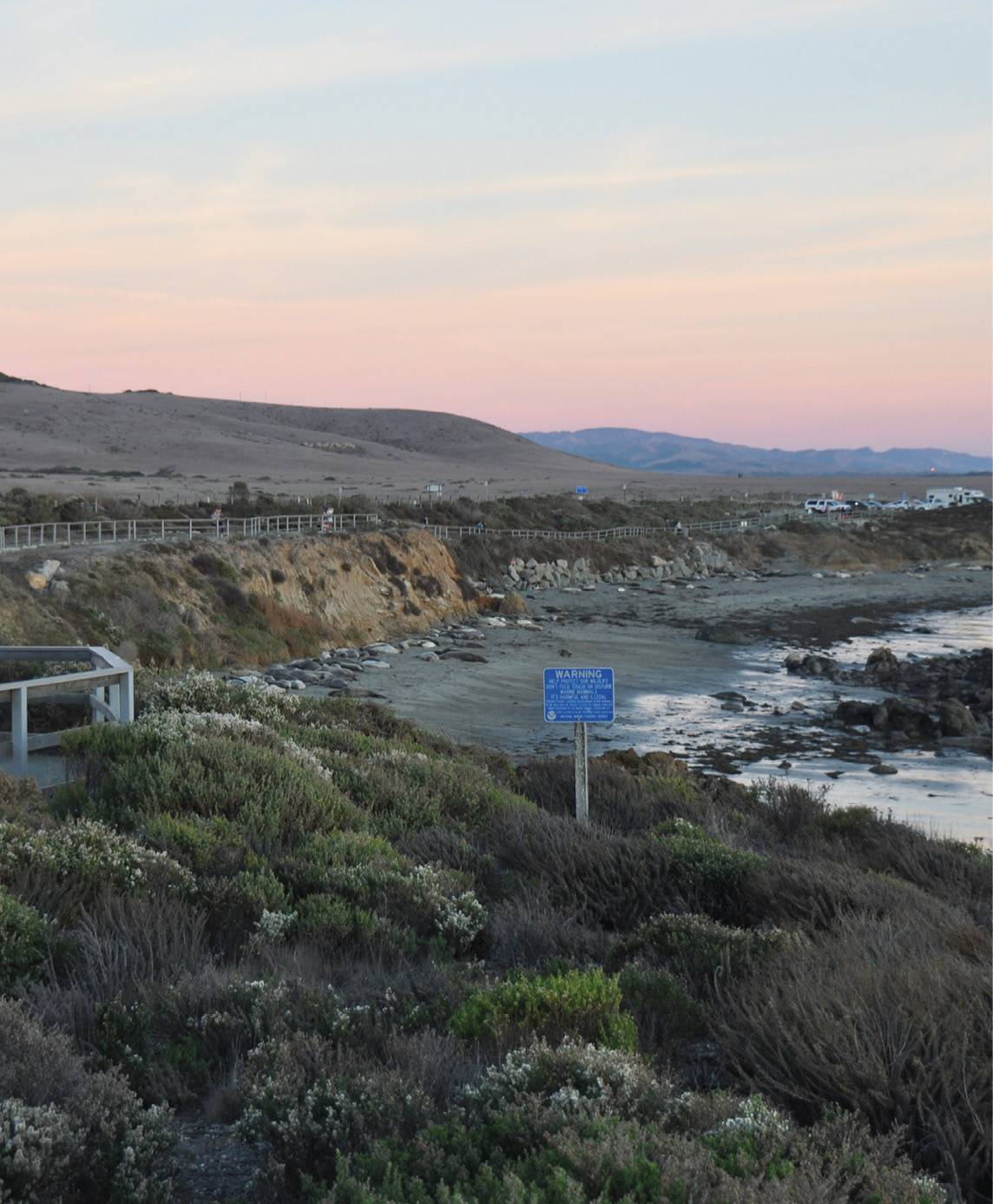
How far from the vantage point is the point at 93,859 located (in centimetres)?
609

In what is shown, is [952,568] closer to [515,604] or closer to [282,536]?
[515,604]

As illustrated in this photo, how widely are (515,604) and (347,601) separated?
8725 mm

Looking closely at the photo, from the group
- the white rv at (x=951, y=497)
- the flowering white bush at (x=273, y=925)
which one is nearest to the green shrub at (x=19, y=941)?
the flowering white bush at (x=273, y=925)

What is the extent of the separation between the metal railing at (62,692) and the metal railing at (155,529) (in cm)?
1902

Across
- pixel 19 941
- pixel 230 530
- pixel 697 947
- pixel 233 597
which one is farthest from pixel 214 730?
pixel 230 530

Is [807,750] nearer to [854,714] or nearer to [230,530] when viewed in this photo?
[854,714]

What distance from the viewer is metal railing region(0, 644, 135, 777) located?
8758 mm

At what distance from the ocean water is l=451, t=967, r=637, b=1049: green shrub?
987cm

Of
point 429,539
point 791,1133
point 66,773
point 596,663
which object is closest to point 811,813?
point 66,773

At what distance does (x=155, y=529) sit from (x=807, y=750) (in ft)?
89.6

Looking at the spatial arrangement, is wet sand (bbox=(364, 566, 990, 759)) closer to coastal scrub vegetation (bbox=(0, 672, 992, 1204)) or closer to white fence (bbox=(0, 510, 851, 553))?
white fence (bbox=(0, 510, 851, 553))

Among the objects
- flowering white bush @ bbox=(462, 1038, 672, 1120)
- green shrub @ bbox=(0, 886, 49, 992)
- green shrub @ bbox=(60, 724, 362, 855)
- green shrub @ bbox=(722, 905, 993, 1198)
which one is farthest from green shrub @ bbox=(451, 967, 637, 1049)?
green shrub @ bbox=(60, 724, 362, 855)

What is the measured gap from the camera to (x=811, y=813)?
11906 millimetres

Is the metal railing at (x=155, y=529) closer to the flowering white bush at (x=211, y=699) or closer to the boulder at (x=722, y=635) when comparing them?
the boulder at (x=722, y=635)
